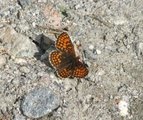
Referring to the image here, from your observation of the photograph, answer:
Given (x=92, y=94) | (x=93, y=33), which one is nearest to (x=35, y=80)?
(x=92, y=94)

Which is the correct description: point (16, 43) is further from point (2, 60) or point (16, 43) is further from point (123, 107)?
point (123, 107)

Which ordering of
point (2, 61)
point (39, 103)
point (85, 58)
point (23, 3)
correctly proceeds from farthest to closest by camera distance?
point (23, 3)
point (85, 58)
point (2, 61)
point (39, 103)

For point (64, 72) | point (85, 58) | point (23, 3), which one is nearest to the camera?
point (64, 72)

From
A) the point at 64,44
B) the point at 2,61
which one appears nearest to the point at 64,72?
the point at 64,44

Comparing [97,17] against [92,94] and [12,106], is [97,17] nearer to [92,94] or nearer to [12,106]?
[92,94]

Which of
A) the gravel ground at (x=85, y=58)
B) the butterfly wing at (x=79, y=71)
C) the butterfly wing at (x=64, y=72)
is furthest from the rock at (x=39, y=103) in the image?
the butterfly wing at (x=79, y=71)

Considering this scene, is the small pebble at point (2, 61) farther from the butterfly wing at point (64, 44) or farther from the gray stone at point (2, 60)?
the butterfly wing at point (64, 44)

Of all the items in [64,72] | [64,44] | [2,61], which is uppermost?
[64,44]
